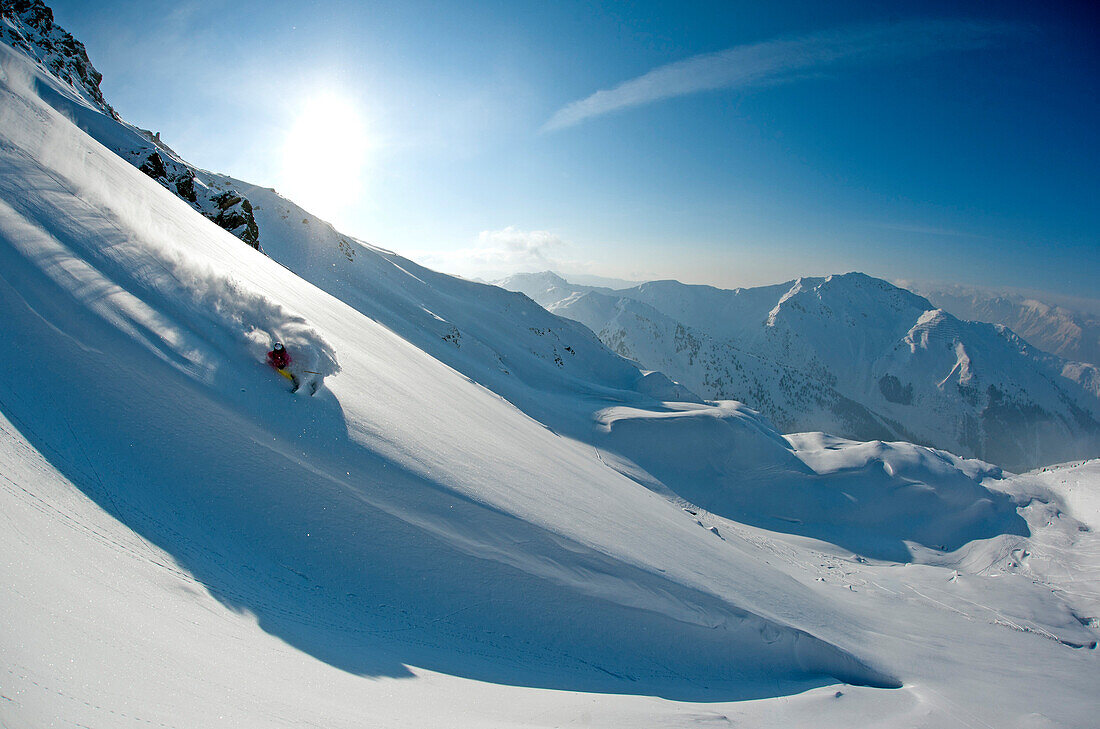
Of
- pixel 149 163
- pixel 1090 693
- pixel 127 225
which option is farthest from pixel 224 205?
pixel 1090 693

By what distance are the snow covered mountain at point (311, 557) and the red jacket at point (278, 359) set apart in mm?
215

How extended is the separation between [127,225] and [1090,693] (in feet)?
67.1

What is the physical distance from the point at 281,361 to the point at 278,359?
5cm

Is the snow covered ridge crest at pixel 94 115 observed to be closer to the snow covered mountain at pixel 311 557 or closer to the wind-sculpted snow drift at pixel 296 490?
the snow covered mountain at pixel 311 557

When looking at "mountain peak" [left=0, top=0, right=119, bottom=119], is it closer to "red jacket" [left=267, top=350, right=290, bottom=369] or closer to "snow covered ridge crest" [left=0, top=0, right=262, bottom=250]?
"snow covered ridge crest" [left=0, top=0, right=262, bottom=250]

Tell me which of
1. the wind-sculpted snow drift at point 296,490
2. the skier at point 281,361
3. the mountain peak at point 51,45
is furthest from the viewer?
the mountain peak at point 51,45

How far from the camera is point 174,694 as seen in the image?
89.3 inches

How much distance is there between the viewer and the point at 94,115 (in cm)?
2022

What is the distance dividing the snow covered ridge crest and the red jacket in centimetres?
2197

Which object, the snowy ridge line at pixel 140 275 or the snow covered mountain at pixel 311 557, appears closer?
the snow covered mountain at pixel 311 557

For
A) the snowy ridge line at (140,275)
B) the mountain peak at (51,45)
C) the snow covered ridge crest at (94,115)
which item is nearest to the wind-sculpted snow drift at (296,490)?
the snowy ridge line at (140,275)

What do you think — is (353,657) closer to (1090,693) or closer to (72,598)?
(72,598)

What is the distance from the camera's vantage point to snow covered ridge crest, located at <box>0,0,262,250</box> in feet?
65.1

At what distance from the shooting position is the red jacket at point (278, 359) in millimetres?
5602
